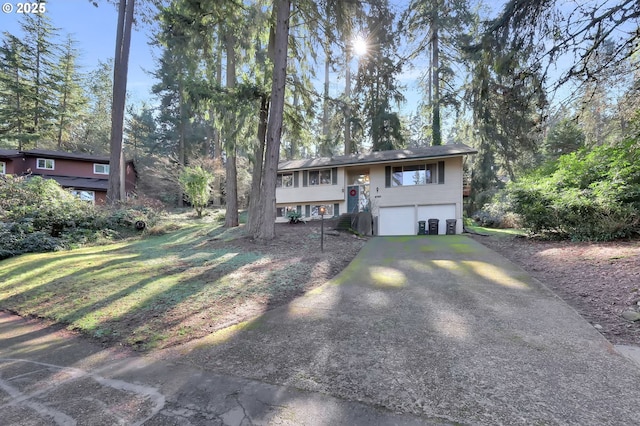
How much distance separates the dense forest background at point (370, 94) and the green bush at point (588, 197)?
5 cm

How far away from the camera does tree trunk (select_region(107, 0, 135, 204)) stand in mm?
16500

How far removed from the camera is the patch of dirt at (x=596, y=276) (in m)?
4.06

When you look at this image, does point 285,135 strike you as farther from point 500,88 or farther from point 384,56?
point 500,88

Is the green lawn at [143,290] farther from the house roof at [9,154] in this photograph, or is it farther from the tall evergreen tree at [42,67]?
the tall evergreen tree at [42,67]

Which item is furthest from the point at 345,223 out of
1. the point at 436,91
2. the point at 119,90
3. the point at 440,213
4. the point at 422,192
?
the point at 119,90

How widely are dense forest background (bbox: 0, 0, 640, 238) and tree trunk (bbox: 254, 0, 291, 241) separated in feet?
0.36

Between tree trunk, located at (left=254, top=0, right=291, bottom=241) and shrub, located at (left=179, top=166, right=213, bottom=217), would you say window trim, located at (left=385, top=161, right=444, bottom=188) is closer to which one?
tree trunk, located at (left=254, top=0, right=291, bottom=241)

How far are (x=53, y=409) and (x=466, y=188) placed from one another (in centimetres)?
2544

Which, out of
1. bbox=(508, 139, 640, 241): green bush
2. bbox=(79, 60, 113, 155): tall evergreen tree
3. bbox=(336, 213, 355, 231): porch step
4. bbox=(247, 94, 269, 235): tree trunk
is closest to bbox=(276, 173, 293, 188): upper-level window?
bbox=(336, 213, 355, 231): porch step

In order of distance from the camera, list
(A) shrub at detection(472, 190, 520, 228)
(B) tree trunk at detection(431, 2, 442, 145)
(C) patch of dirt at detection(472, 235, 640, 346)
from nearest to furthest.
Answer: (C) patch of dirt at detection(472, 235, 640, 346)
(A) shrub at detection(472, 190, 520, 228)
(B) tree trunk at detection(431, 2, 442, 145)

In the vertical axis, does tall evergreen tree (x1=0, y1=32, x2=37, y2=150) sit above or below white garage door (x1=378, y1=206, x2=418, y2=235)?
above

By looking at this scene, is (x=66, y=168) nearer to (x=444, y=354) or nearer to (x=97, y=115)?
(x=97, y=115)

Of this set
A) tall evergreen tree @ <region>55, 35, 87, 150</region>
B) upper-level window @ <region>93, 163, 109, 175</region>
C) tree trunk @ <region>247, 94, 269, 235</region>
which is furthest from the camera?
tall evergreen tree @ <region>55, 35, 87, 150</region>

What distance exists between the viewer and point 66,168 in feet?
79.9
